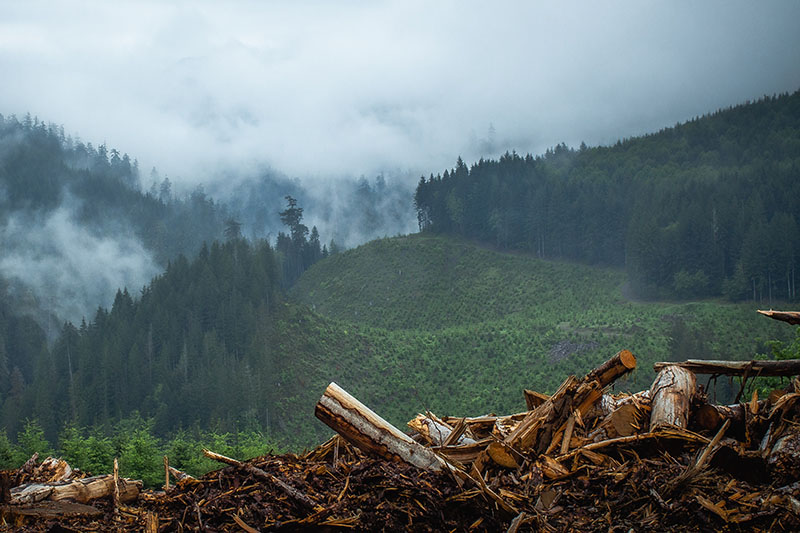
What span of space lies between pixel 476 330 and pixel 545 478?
2402 inches

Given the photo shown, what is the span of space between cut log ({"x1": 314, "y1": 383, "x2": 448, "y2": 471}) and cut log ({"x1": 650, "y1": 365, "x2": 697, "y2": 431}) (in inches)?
80.7

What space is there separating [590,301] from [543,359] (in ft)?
63.8

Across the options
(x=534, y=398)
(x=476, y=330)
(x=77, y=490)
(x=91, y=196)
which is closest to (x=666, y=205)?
(x=476, y=330)

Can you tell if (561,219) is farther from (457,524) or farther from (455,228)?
(457,524)

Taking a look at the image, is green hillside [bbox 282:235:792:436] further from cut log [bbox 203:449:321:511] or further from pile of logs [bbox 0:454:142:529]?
cut log [bbox 203:449:321:511]

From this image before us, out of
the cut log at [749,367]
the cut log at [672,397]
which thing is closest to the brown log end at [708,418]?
the cut log at [672,397]

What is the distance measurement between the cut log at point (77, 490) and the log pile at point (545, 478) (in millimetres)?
278

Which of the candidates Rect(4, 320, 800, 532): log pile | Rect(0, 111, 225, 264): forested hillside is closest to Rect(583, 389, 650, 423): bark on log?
Rect(4, 320, 800, 532): log pile

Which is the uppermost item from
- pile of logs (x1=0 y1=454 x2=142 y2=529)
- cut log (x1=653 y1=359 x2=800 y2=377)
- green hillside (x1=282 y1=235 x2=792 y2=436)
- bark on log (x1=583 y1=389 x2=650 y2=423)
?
cut log (x1=653 y1=359 x2=800 y2=377)

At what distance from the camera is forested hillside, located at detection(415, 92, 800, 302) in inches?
2753

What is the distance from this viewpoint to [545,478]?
14.3 feet

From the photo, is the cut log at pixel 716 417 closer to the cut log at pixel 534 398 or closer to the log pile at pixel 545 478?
the log pile at pixel 545 478

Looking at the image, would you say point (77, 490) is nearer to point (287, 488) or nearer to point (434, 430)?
point (287, 488)

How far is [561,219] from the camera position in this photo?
92.4 meters
